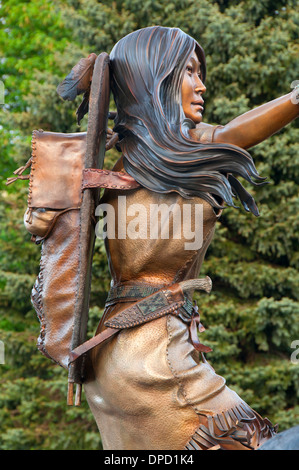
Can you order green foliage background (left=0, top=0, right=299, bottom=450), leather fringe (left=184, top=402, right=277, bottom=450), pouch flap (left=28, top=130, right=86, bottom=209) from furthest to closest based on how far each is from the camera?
green foliage background (left=0, top=0, right=299, bottom=450) → pouch flap (left=28, top=130, right=86, bottom=209) → leather fringe (left=184, top=402, right=277, bottom=450)

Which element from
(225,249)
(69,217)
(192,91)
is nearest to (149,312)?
(69,217)

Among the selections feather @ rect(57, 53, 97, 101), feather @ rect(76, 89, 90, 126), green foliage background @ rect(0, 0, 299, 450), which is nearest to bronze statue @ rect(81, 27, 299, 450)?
feather @ rect(57, 53, 97, 101)

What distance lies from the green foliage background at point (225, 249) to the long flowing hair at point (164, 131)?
20.0 ft

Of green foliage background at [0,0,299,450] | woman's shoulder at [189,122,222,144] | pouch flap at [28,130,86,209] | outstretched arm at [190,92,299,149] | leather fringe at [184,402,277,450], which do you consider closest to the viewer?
leather fringe at [184,402,277,450]

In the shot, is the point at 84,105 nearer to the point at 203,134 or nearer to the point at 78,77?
the point at 78,77

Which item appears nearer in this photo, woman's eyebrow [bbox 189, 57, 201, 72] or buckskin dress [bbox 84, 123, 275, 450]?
buckskin dress [bbox 84, 123, 275, 450]

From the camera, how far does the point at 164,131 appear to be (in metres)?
4.06

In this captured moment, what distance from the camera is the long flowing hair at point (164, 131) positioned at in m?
3.96

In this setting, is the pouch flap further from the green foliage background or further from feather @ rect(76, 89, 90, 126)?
the green foliage background

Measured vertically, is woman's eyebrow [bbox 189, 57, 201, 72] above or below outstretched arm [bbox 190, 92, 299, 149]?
above

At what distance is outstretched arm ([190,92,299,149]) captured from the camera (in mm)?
3912

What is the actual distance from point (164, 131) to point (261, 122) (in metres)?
0.47

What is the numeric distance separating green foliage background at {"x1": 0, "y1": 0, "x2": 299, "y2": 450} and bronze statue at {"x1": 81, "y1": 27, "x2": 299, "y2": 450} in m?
5.97


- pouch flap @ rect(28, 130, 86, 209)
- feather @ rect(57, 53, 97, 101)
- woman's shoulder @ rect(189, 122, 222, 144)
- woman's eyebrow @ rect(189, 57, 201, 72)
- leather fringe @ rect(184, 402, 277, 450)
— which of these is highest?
woman's eyebrow @ rect(189, 57, 201, 72)
